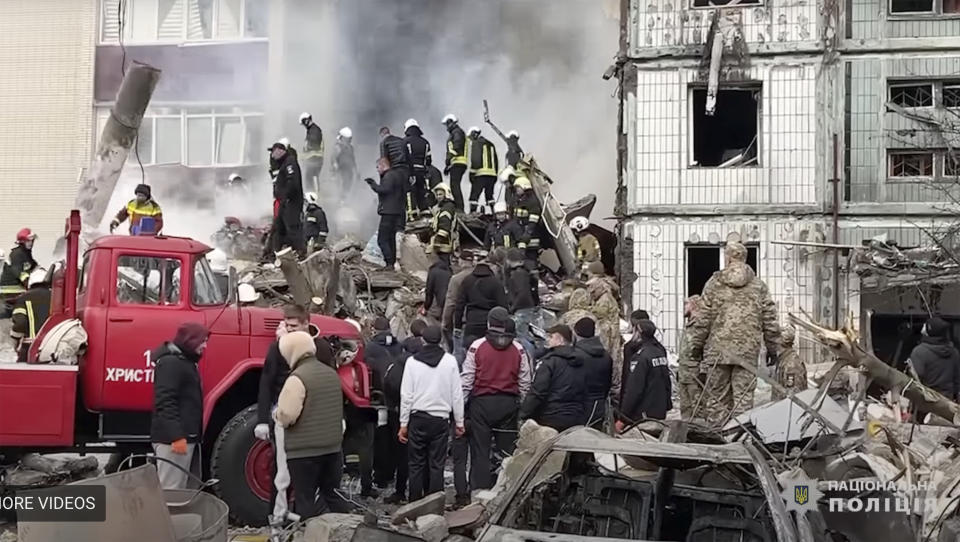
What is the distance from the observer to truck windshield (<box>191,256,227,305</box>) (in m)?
8.44

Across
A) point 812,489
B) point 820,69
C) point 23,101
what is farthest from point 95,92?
point 812,489

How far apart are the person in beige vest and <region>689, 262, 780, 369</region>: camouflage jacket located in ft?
13.3

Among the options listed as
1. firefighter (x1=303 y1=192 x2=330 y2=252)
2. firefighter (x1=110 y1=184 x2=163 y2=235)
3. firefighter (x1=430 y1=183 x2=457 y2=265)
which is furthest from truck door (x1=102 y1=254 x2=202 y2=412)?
firefighter (x1=303 y1=192 x2=330 y2=252)

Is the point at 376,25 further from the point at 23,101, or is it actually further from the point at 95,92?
the point at 23,101

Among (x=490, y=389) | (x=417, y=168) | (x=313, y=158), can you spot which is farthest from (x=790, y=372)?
(x=313, y=158)

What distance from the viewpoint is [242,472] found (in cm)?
798

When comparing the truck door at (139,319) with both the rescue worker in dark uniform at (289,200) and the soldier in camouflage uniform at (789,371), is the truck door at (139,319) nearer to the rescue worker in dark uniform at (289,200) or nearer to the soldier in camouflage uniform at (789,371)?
the soldier in camouflage uniform at (789,371)

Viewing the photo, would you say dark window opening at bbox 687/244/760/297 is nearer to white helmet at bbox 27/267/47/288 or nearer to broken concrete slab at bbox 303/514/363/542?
white helmet at bbox 27/267/47/288

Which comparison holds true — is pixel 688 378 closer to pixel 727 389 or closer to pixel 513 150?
pixel 727 389

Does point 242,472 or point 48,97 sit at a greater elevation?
point 48,97

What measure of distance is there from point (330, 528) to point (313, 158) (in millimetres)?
16178

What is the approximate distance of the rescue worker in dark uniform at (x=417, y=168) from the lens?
1759cm

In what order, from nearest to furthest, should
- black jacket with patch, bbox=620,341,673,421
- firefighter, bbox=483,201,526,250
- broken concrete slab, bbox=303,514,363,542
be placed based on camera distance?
1. broken concrete slab, bbox=303,514,363,542
2. black jacket with patch, bbox=620,341,673,421
3. firefighter, bbox=483,201,526,250

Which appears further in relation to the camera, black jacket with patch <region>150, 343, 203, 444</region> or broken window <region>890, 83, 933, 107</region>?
broken window <region>890, 83, 933, 107</region>
